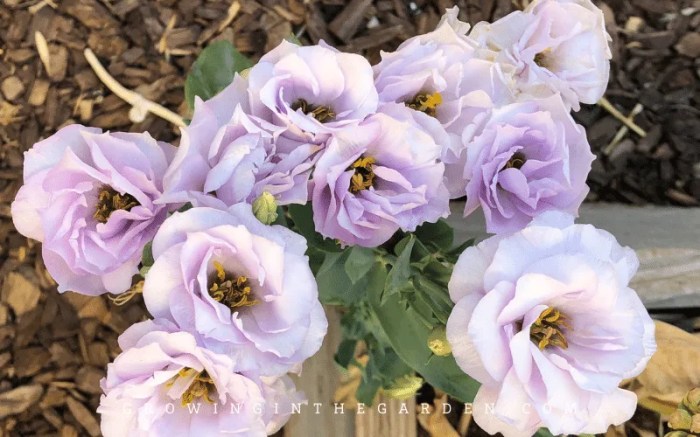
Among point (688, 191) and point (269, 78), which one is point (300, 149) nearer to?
point (269, 78)

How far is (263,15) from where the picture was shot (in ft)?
3.37

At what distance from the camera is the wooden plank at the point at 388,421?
0.87 metres

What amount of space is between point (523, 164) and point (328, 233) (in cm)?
16

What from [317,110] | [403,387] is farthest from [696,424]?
[317,110]

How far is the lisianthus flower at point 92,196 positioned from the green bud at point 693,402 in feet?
1.83

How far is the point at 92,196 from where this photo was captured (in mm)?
491

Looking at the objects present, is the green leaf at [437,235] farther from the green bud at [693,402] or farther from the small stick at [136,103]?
the small stick at [136,103]

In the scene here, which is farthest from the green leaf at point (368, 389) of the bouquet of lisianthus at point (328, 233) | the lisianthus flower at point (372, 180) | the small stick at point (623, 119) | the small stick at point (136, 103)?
the small stick at point (623, 119)

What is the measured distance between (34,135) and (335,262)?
63 centimetres

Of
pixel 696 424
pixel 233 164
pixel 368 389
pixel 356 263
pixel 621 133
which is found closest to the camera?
pixel 233 164

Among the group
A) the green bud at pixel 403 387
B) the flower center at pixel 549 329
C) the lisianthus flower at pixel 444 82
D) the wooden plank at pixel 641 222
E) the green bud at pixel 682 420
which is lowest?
the wooden plank at pixel 641 222

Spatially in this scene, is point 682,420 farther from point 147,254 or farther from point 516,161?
point 147,254

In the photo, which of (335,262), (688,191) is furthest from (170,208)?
(688,191)

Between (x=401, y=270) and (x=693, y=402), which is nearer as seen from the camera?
(x=401, y=270)
